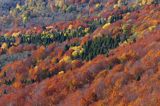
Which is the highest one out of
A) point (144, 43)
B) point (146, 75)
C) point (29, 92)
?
point (146, 75)

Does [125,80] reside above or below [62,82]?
above

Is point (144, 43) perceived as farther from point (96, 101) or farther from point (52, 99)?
point (96, 101)

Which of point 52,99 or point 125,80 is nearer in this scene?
point 125,80

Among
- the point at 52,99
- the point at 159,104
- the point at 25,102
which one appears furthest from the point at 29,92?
the point at 159,104

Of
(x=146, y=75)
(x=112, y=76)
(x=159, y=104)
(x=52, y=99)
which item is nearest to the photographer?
(x=159, y=104)

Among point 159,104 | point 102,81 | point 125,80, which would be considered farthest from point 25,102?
point 159,104

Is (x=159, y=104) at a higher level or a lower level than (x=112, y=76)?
higher

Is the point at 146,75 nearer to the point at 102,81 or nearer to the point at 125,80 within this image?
the point at 125,80

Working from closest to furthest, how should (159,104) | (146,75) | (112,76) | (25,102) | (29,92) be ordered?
(159,104)
(146,75)
(112,76)
(25,102)
(29,92)

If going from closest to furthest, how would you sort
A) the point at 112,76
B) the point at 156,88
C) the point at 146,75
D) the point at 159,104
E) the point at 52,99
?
the point at 159,104 → the point at 156,88 → the point at 146,75 → the point at 112,76 → the point at 52,99
